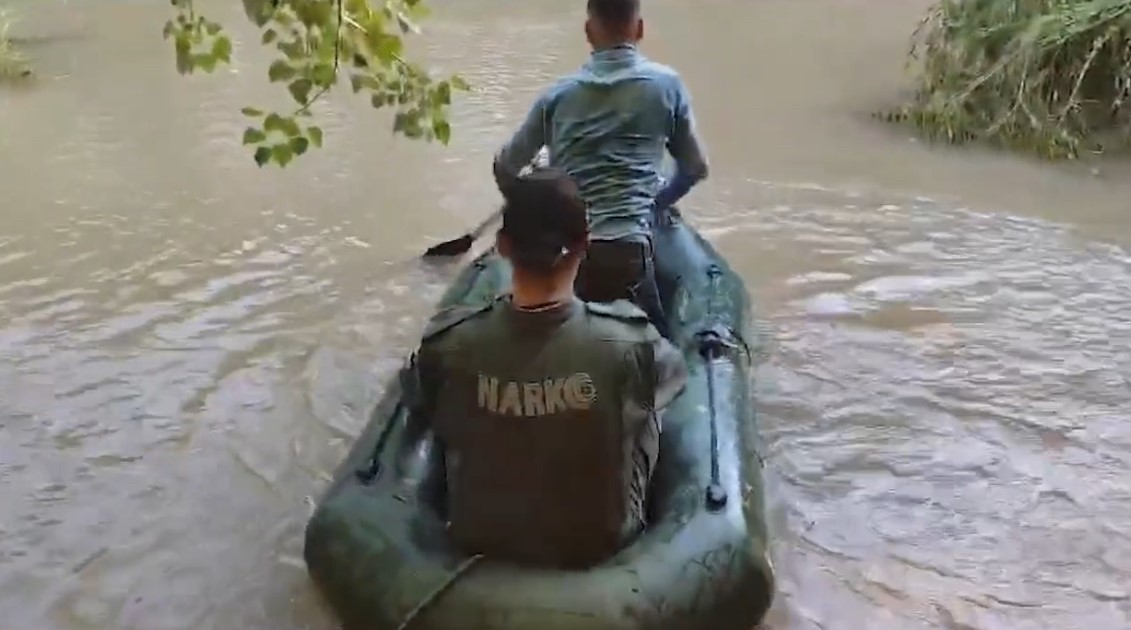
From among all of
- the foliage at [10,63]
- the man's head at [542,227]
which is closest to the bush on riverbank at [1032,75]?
the man's head at [542,227]

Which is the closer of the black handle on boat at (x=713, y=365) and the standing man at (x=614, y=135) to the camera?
the black handle on boat at (x=713, y=365)

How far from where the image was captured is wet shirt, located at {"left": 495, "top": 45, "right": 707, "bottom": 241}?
142 inches

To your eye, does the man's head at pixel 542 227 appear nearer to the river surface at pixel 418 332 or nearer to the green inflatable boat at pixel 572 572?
the green inflatable boat at pixel 572 572

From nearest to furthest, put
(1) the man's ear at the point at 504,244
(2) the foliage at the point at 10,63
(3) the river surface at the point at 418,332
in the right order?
(1) the man's ear at the point at 504,244 → (3) the river surface at the point at 418,332 → (2) the foliage at the point at 10,63

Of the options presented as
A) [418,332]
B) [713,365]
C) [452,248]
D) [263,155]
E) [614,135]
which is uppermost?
[263,155]

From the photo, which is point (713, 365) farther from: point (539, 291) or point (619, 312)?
point (539, 291)

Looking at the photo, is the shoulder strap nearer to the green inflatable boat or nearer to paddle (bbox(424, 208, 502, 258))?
the green inflatable boat

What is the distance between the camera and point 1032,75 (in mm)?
7301

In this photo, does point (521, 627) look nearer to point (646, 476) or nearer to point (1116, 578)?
point (646, 476)

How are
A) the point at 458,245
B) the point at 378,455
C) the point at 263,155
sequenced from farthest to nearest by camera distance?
the point at 458,245 → the point at 378,455 → the point at 263,155

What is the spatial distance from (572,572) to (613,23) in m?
1.63

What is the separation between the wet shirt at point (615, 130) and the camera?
3596 mm

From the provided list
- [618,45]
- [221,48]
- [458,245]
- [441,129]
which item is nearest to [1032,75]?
[458,245]

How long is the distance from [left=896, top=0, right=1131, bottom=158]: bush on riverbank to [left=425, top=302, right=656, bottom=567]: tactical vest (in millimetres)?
5328
